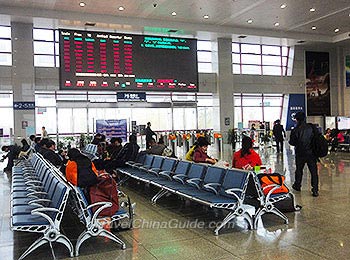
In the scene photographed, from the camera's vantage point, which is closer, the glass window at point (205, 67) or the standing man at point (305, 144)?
the standing man at point (305, 144)

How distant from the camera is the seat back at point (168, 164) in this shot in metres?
7.08

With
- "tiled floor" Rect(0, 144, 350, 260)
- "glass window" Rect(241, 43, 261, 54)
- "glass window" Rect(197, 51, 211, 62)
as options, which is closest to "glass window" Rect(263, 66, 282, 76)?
"glass window" Rect(241, 43, 261, 54)

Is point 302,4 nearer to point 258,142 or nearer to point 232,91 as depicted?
point 232,91

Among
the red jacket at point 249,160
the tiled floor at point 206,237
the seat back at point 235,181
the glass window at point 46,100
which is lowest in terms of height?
the tiled floor at point 206,237

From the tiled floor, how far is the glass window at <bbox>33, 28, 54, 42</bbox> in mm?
13112

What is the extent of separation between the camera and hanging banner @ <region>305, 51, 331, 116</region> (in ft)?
78.8

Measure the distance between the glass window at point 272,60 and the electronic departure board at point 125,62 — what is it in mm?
8156

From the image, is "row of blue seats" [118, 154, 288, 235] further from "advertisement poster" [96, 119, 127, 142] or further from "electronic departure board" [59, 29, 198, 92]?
"advertisement poster" [96, 119, 127, 142]

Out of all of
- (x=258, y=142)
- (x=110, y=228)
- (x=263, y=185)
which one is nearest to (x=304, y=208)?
(x=263, y=185)

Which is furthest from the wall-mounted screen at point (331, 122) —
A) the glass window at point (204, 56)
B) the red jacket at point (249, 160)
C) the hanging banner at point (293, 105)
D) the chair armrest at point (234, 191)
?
the chair armrest at point (234, 191)

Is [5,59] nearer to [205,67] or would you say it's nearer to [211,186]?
A: [205,67]

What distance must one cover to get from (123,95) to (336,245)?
1404 centimetres

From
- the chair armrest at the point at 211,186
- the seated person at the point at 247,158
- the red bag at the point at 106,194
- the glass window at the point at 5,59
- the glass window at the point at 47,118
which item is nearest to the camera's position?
the red bag at the point at 106,194

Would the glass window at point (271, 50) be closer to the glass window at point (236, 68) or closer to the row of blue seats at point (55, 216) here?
the glass window at point (236, 68)
